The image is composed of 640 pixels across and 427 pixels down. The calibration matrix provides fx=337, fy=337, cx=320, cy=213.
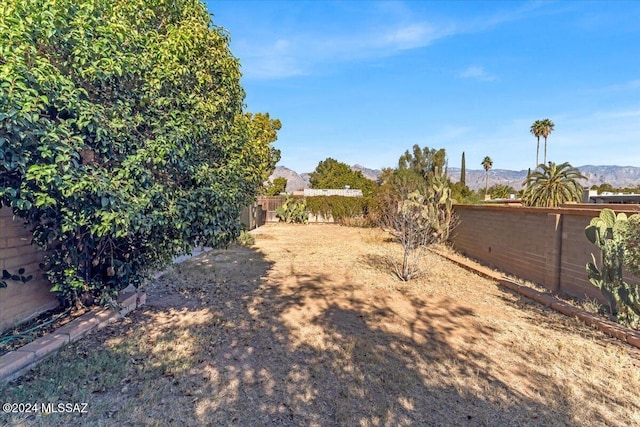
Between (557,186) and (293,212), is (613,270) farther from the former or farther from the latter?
(293,212)

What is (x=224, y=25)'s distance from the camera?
16.3 ft

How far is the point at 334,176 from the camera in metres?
48.6

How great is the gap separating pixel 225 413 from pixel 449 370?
2145 millimetres

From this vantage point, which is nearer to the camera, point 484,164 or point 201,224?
point 201,224

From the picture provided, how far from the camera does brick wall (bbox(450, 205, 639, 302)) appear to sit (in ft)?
18.8

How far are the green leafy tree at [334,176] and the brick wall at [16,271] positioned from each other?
36.5 metres

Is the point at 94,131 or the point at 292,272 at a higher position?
the point at 94,131

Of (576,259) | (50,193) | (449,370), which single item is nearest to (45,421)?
(50,193)

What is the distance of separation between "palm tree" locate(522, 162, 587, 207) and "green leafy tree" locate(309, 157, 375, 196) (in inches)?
1126

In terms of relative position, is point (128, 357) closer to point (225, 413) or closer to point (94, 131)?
point (225, 413)

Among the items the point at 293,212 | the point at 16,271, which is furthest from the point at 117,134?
the point at 293,212

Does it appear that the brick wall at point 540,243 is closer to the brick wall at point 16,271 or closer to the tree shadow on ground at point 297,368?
the tree shadow on ground at point 297,368

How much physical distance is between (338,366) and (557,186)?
1073 cm

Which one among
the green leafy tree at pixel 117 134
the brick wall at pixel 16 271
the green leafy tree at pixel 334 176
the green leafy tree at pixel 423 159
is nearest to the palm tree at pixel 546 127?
the green leafy tree at pixel 334 176
